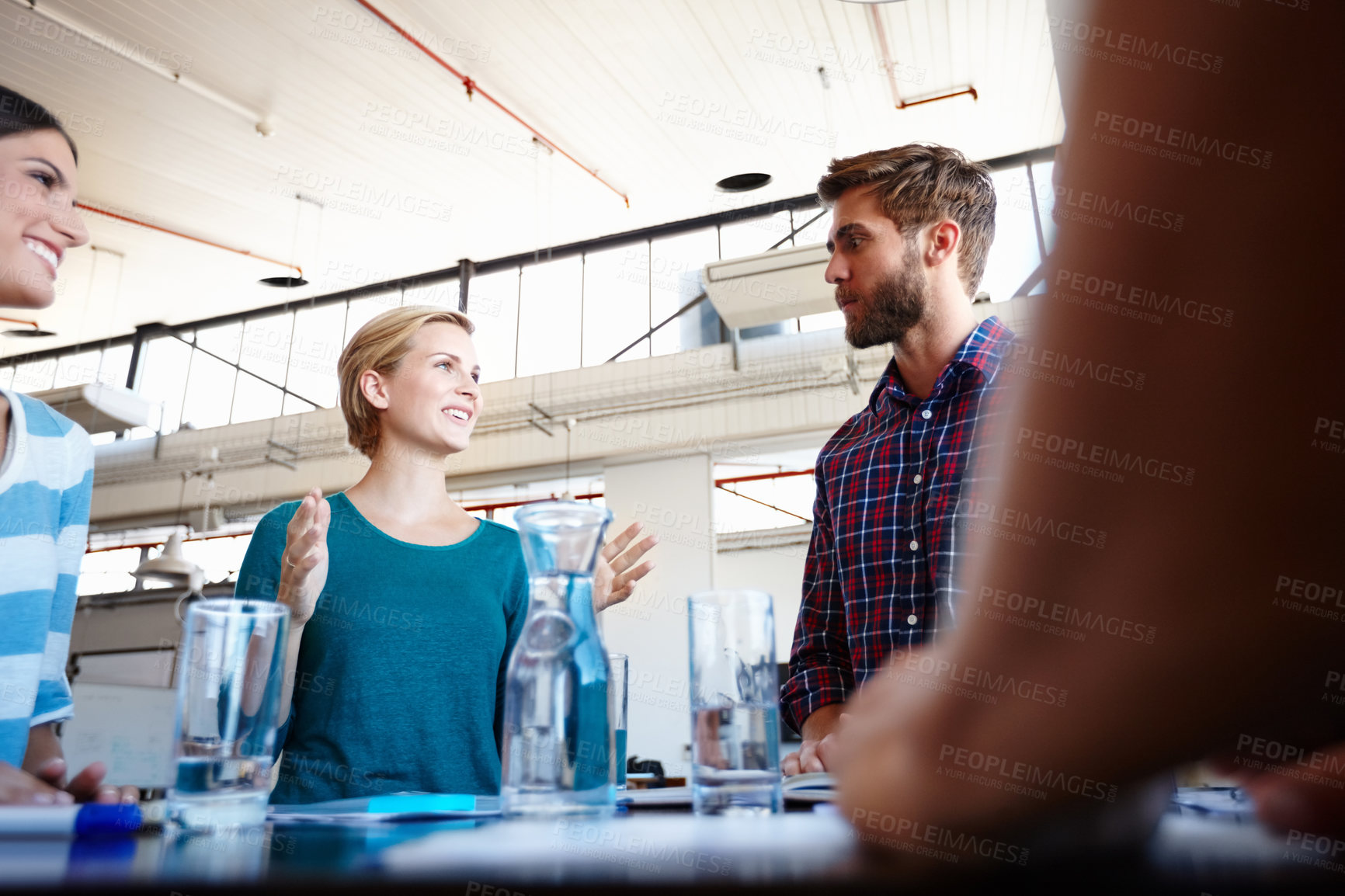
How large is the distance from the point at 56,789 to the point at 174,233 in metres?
8.32

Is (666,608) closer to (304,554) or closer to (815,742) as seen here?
(815,742)

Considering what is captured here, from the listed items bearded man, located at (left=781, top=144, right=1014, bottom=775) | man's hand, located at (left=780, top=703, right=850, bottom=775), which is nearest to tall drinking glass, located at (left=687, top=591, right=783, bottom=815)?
man's hand, located at (left=780, top=703, right=850, bottom=775)

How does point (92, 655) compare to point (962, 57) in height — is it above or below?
below

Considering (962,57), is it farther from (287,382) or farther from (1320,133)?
(287,382)

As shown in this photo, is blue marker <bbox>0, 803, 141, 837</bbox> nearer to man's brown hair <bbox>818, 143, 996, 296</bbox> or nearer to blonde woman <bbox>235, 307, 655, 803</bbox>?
blonde woman <bbox>235, 307, 655, 803</bbox>

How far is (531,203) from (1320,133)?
7738 mm

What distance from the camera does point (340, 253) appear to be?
814 centimetres

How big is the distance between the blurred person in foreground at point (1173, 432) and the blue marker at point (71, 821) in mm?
541

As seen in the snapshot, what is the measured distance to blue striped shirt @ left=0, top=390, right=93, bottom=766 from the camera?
4.00 ft

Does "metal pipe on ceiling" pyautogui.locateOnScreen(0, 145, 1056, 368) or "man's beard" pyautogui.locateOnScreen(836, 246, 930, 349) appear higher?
"metal pipe on ceiling" pyautogui.locateOnScreen(0, 145, 1056, 368)

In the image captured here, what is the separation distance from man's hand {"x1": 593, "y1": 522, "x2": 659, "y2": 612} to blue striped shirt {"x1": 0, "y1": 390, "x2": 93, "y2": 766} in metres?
0.83

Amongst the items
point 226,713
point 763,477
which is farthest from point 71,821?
point 763,477

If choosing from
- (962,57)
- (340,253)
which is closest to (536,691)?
(962,57)

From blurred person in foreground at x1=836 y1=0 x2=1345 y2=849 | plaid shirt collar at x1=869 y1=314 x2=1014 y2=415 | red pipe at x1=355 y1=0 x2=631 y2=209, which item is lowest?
blurred person in foreground at x1=836 y1=0 x2=1345 y2=849
